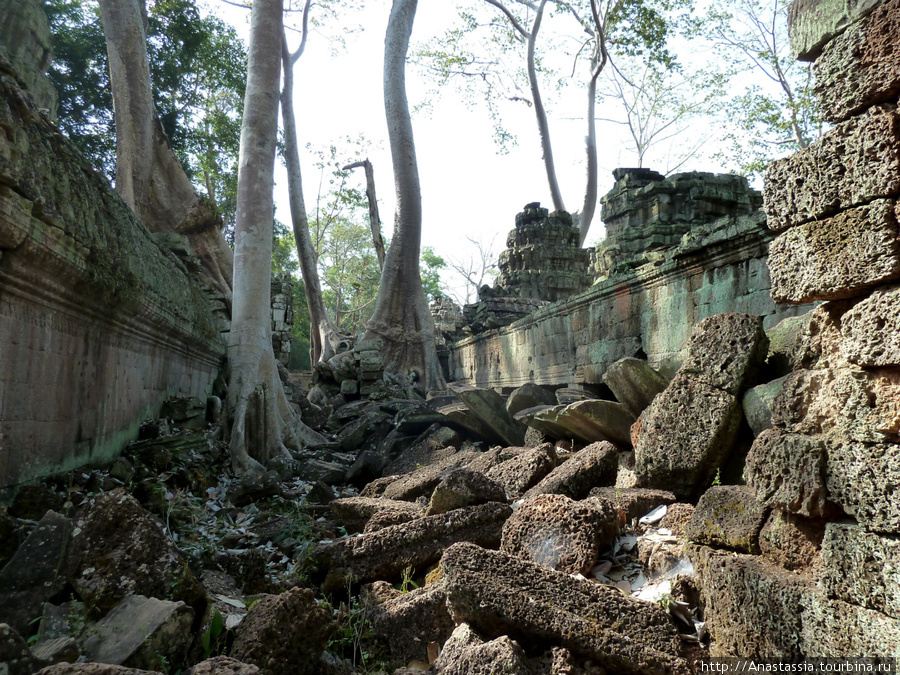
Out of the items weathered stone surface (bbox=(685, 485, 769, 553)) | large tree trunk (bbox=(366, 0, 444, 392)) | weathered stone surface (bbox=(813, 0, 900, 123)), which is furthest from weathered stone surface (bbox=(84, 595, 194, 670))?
large tree trunk (bbox=(366, 0, 444, 392))

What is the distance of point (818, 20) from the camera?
6.72 feet

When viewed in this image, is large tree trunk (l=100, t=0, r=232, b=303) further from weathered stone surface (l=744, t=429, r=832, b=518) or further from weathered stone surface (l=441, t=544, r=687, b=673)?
weathered stone surface (l=744, t=429, r=832, b=518)

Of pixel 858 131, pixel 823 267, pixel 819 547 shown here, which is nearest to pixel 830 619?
pixel 819 547

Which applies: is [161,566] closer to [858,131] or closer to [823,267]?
[823,267]

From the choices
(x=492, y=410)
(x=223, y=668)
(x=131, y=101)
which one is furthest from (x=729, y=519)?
(x=131, y=101)

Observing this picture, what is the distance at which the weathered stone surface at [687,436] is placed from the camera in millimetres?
2723

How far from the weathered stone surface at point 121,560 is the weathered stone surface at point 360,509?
1.29 m

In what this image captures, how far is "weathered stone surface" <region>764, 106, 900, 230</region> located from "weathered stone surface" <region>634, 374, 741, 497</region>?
935 mm

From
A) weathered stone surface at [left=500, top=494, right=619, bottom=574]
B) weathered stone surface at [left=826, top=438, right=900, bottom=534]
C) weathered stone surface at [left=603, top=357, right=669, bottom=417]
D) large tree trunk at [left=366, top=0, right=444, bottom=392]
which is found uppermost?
large tree trunk at [left=366, top=0, right=444, bottom=392]

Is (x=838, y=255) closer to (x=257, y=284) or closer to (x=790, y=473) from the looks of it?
(x=790, y=473)

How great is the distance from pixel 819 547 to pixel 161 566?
2243mm

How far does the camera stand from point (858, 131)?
1.90 m

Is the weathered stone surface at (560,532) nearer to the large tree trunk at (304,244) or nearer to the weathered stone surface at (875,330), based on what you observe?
the weathered stone surface at (875,330)

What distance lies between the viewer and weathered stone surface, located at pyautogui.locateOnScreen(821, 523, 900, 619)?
1664mm
